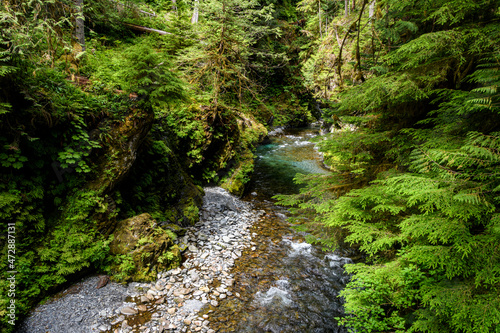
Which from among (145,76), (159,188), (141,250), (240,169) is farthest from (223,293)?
(240,169)

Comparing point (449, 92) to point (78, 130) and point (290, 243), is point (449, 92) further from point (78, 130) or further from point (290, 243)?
point (78, 130)

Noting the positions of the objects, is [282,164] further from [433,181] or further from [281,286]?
[433,181]

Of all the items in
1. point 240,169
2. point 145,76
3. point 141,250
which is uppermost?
point 145,76

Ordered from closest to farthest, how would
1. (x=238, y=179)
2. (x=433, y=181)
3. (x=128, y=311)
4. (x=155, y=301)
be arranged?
1. (x=433, y=181)
2. (x=128, y=311)
3. (x=155, y=301)
4. (x=238, y=179)

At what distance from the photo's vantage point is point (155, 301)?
4359 millimetres

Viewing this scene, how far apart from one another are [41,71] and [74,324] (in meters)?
5.00

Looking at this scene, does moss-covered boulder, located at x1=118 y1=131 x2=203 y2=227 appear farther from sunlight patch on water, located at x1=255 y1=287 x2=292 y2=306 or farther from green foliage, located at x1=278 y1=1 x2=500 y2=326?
green foliage, located at x1=278 y1=1 x2=500 y2=326

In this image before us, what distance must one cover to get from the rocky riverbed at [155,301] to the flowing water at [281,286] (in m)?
0.33

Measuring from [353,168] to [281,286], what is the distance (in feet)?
10.8

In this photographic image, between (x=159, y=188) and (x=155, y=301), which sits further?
(x=159, y=188)

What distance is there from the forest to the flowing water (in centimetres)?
108

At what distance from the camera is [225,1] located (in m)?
7.77

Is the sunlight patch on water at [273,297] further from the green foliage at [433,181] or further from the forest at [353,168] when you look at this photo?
the green foliage at [433,181]

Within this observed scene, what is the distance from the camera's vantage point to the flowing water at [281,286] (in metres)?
4.18
